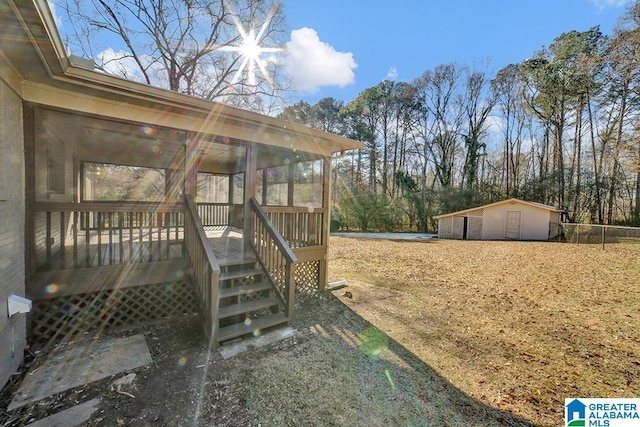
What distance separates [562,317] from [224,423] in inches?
216

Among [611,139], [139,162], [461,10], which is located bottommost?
[139,162]

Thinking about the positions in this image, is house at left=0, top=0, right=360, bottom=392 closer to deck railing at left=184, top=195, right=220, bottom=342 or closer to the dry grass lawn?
deck railing at left=184, top=195, right=220, bottom=342

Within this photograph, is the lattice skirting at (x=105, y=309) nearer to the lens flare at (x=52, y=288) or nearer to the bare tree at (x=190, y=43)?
the lens flare at (x=52, y=288)

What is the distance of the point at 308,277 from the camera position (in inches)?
236

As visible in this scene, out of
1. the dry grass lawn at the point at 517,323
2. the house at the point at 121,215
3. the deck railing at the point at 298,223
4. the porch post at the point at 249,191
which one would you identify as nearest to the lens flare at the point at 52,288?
the house at the point at 121,215

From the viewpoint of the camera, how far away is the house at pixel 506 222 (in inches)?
688

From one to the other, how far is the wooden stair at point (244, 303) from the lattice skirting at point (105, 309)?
29.9 inches

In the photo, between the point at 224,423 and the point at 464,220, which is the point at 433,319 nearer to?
the point at 224,423

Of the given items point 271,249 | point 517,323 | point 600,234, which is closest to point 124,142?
point 271,249

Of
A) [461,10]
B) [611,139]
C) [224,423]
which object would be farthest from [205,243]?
[611,139]

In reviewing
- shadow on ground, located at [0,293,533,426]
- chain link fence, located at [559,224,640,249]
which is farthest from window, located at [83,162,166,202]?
chain link fence, located at [559,224,640,249]

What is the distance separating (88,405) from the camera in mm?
2430

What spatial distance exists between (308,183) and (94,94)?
176 inches

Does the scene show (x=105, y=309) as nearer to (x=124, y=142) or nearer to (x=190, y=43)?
(x=124, y=142)
